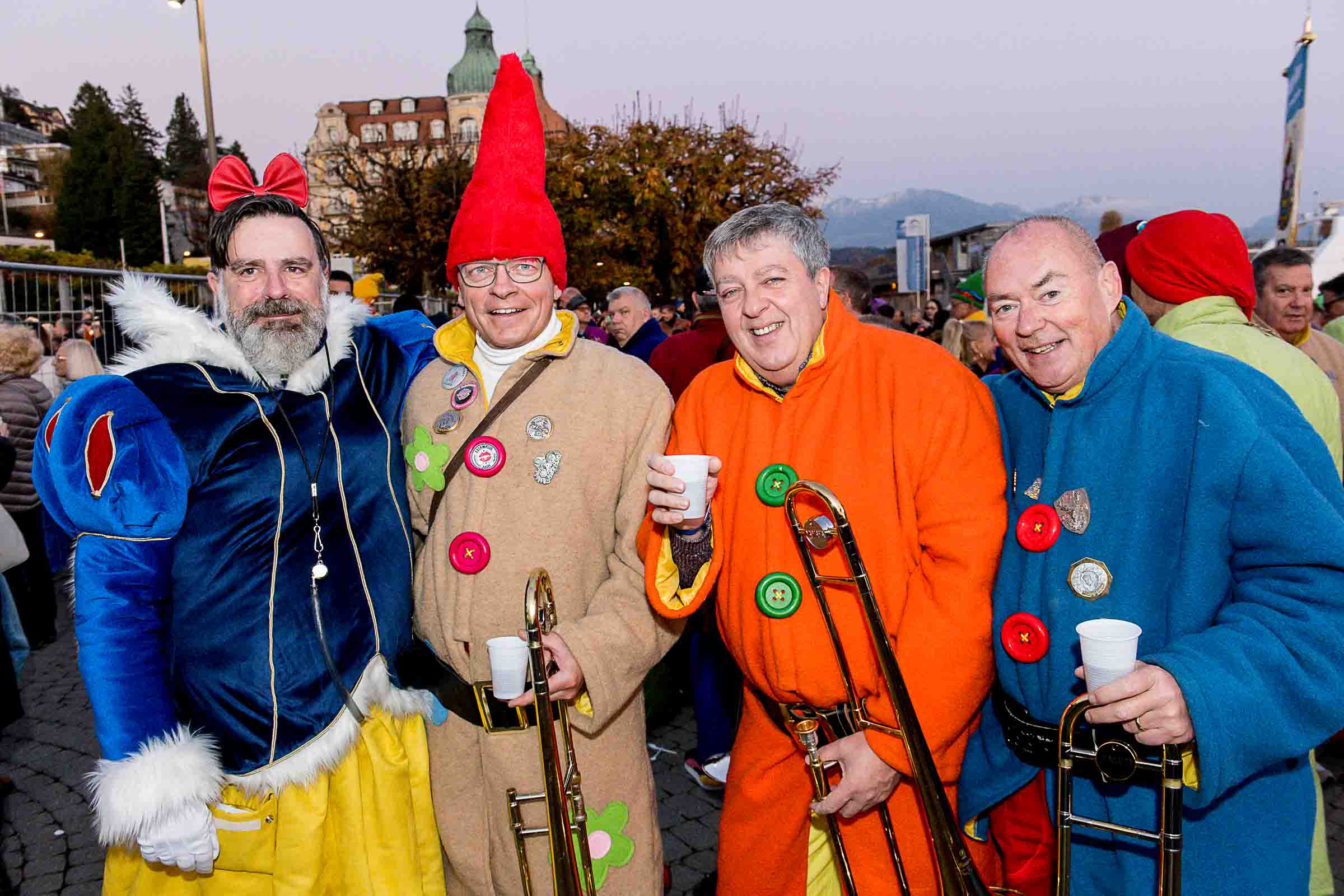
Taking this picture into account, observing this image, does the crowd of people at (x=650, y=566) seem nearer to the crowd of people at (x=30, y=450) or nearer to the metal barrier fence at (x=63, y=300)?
the crowd of people at (x=30, y=450)

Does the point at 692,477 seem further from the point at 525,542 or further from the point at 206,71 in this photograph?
the point at 206,71

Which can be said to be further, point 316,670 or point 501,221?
point 501,221

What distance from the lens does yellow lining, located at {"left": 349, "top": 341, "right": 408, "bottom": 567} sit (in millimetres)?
2873

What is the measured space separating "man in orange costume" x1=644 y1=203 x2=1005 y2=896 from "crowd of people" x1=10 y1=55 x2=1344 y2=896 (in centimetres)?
1

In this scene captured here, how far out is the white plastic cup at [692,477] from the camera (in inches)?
93.7

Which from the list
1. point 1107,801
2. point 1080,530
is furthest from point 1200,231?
point 1107,801

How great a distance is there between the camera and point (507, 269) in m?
3.04

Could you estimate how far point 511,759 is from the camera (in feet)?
9.19

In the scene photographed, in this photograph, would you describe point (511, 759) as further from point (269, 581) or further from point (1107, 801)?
point (1107, 801)

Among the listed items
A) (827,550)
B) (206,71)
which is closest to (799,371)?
(827,550)

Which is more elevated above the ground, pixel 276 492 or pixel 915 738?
pixel 276 492

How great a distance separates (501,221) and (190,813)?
193 centimetres

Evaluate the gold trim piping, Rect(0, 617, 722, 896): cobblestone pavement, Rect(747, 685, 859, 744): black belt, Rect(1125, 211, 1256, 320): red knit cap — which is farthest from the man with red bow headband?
Rect(1125, 211, 1256, 320): red knit cap

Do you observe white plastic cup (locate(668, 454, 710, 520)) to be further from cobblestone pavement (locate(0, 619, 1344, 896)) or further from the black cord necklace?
cobblestone pavement (locate(0, 619, 1344, 896))
